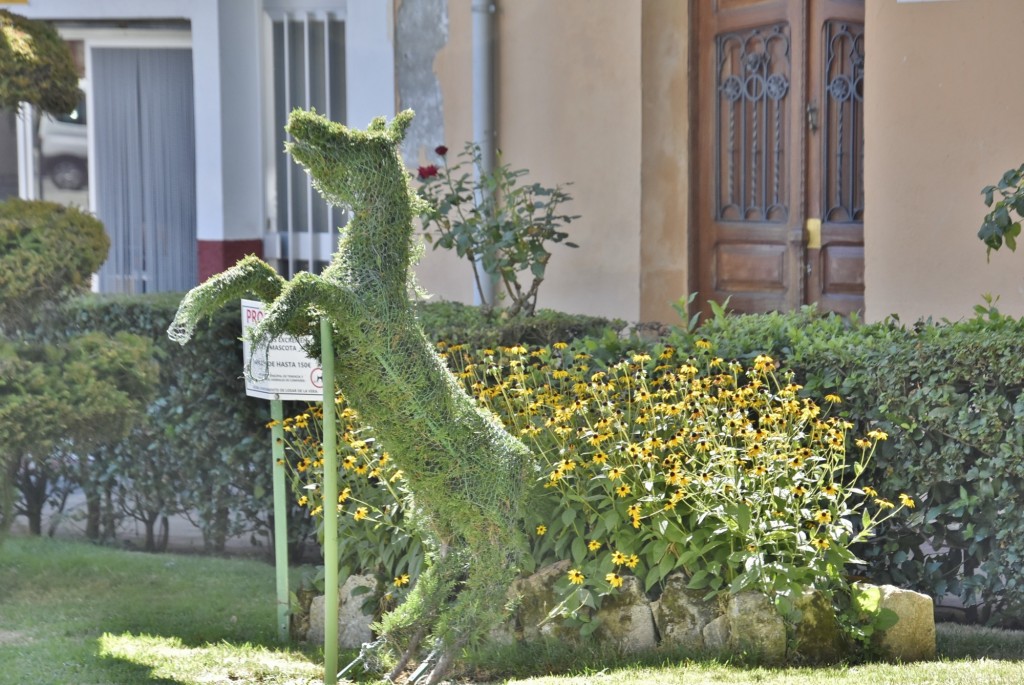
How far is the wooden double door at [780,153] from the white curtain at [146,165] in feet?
14.4

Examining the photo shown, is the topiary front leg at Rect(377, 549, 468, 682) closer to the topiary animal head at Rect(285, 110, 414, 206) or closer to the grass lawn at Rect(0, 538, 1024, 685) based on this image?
the grass lawn at Rect(0, 538, 1024, 685)

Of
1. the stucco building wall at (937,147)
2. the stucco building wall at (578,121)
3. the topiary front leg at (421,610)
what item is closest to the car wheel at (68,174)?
the stucco building wall at (578,121)

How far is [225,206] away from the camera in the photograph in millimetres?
10523

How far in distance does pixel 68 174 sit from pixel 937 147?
7066mm

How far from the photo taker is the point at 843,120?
27.0 ft

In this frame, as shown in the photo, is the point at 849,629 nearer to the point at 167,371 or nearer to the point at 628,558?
the point at 628,558

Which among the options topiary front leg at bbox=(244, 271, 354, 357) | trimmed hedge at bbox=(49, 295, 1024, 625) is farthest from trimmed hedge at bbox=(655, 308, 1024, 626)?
topiary front leg at bbox=(244, 271, 354, 357)

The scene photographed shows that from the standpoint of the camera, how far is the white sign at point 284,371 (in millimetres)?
5955

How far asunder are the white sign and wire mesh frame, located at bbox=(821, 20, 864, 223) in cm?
384

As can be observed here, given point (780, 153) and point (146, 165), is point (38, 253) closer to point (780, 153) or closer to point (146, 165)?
point (780, 153)

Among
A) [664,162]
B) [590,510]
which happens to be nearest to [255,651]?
[590,510]

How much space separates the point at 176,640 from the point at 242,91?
5.60 m

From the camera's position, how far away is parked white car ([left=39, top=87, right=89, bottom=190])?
437 inches

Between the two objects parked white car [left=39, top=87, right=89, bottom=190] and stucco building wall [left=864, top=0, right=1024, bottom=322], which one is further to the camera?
parked white car [left=39, top=87, right=89, bottom=190]
